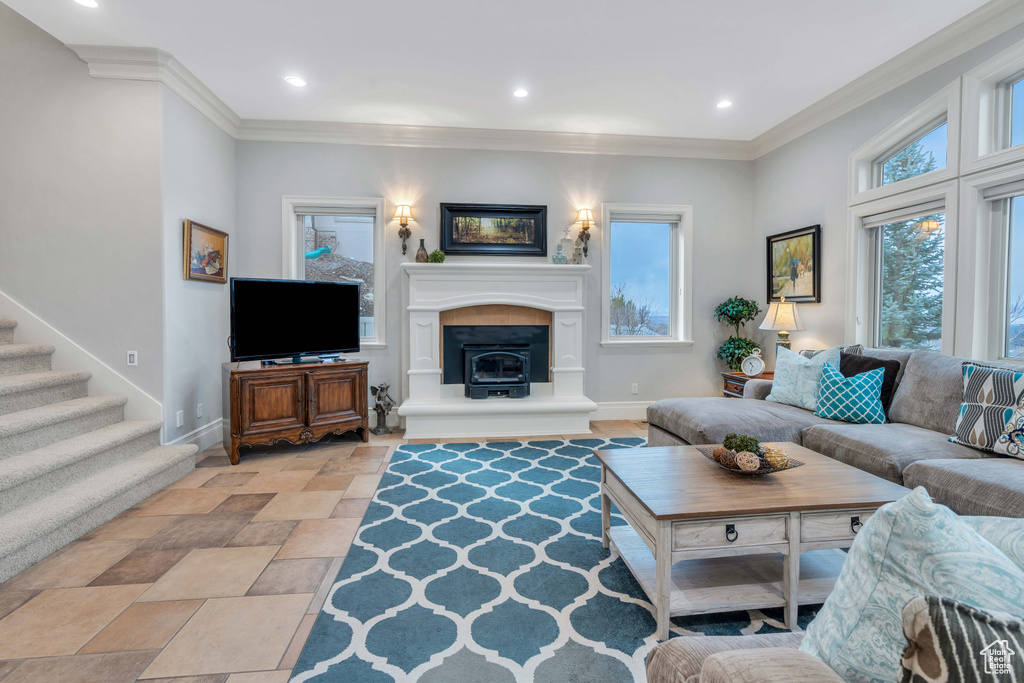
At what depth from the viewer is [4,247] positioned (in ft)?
10.8

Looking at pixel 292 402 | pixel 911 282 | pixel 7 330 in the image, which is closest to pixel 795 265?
pixel 911 282

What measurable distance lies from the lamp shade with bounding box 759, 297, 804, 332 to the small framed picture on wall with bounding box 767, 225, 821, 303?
0.26 m

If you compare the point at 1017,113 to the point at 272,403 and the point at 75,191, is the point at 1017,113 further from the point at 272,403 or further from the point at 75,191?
the point at 75,191

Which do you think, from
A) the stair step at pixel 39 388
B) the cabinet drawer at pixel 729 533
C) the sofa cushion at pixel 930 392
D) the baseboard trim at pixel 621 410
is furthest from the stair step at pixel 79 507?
the sofa cushion at pixel 930 392

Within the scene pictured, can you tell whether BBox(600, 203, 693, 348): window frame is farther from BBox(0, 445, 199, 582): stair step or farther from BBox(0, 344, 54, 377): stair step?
BBox(0, 344, 54, 377): stair step

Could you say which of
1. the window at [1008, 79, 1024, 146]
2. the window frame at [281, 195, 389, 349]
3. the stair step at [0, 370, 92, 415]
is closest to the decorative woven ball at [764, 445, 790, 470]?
the window at [1008, 79, 1024, 146]

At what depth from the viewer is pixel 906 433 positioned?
8.55 ft

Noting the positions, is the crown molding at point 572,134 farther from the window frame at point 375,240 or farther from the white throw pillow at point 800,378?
the white throw pillow at point 800,378

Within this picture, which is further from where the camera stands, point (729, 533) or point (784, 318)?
point (784, 318)

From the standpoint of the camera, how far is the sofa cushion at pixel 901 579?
59cm

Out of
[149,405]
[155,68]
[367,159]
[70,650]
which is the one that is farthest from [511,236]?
[70,650]

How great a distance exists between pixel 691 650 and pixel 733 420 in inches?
91.4

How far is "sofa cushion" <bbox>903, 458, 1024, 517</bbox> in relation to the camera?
1.82m

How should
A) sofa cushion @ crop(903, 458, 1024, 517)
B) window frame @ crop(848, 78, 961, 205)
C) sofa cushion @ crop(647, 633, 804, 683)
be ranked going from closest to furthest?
sofa cushion @ crop(647, 633, 804, 683) < sofa cushion @ crop(903, 458, 1024, 517) < window frame @ crop(848, 78, 961, 205)
